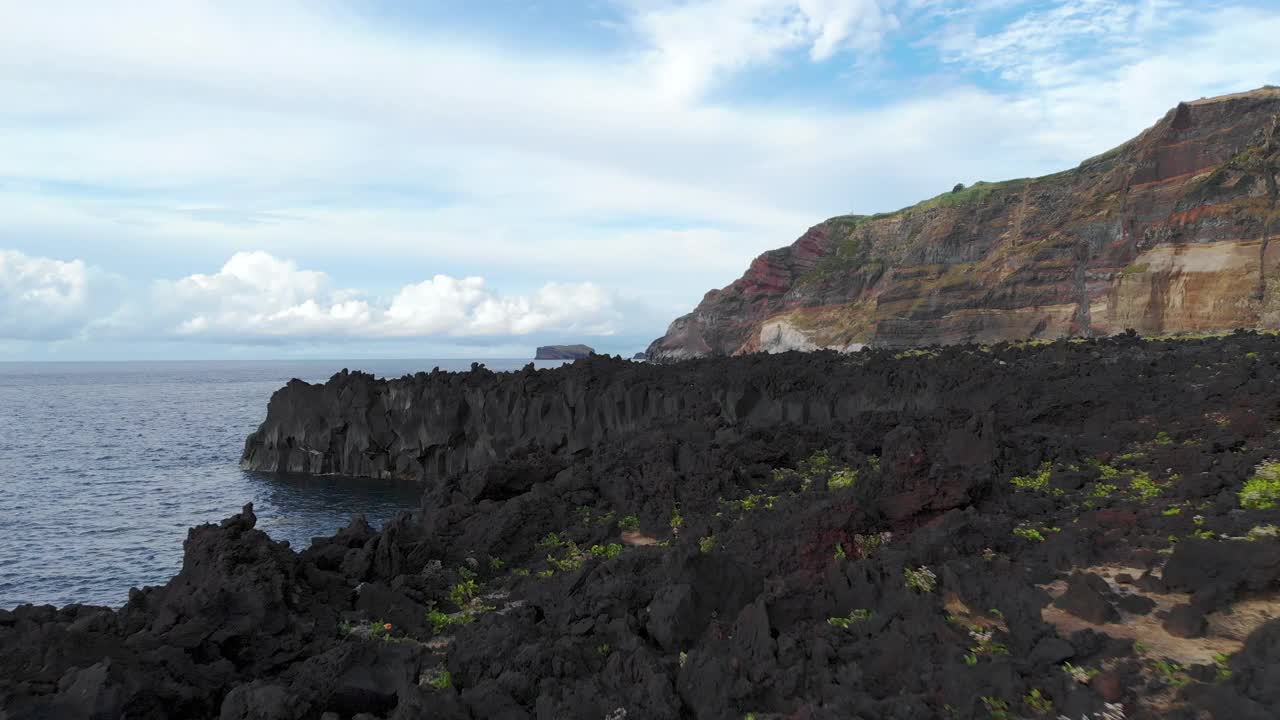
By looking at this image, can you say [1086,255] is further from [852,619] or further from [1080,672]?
[1080,672]

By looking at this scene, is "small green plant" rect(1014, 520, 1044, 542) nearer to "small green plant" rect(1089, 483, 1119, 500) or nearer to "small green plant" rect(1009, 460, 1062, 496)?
"small green plant" rect(1009, 460, 1062, 496)

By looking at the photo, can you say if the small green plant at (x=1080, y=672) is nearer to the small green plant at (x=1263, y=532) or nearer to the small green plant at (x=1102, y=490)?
the small green plant at (x=1263, y=532)

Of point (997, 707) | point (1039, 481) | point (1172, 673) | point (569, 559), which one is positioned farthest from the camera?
point (1039, 481)

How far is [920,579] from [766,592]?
2.34 meters

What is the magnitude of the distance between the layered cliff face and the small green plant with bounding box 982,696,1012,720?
59711 millimetres

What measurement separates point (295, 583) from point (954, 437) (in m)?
14.7

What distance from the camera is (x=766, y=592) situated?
444 inches

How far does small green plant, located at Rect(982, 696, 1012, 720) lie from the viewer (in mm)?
7305

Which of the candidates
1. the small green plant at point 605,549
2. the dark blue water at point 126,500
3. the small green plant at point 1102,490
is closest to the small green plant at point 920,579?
the small green plant at point 1102,490

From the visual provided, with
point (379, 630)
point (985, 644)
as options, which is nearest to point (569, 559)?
point (379, 630)

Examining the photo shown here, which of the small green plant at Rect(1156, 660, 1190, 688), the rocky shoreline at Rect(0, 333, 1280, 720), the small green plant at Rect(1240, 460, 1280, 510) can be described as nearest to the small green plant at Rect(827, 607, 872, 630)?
the rocky shoreline at Rect(0, 333, 1280, 720)

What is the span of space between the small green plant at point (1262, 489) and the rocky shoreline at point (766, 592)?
0.06m

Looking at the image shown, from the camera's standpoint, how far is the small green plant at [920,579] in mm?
11094

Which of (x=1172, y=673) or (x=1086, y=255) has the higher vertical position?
(x=1086, y=255)
